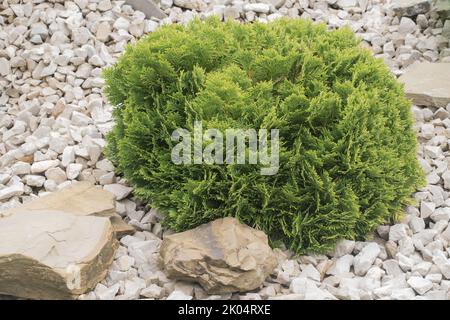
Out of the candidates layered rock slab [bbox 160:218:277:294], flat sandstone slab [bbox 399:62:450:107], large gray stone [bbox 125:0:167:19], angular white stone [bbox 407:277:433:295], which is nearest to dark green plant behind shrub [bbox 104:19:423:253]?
layered rock slab [bbox 160:218:277:294]

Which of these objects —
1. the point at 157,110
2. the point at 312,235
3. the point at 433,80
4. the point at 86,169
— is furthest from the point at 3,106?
the point at 433,80

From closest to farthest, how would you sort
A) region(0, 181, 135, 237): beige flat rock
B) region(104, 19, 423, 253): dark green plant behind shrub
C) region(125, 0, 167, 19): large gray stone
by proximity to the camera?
1. region(104, 19, 423, 253): dark green plant behind shrub
2. region(0, 181, 135, 237): beige flat rock
3. region(125, 0, 167, 19): large gray stone

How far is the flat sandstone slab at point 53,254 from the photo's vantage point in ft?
11.9

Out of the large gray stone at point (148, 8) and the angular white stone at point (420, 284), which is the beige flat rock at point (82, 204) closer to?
the angular white stone at point (420, 284)

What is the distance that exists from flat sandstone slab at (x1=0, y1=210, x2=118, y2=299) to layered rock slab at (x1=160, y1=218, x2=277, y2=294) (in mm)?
405

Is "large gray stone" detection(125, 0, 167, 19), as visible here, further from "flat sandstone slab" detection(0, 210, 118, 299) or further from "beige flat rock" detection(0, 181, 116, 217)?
"flat sandstone slab" detection(0, 210, 118, 299)

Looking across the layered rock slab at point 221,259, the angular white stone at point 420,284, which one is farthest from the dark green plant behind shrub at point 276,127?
the angular white stone at point 420,284

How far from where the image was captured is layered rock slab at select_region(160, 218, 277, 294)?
3703mm

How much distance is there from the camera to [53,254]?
145 inches

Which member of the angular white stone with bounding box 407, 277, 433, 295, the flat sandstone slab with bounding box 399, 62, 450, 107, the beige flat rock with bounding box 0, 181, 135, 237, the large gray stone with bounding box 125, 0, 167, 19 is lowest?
the angular white stone with bounding box 407, 277, 433, 295

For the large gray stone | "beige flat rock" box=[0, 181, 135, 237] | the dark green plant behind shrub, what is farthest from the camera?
the large gray stone

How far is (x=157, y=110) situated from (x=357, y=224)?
1518 mm

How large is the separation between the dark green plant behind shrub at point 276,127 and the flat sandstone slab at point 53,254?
20.1 inches

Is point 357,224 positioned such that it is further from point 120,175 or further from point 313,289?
point 120,175
